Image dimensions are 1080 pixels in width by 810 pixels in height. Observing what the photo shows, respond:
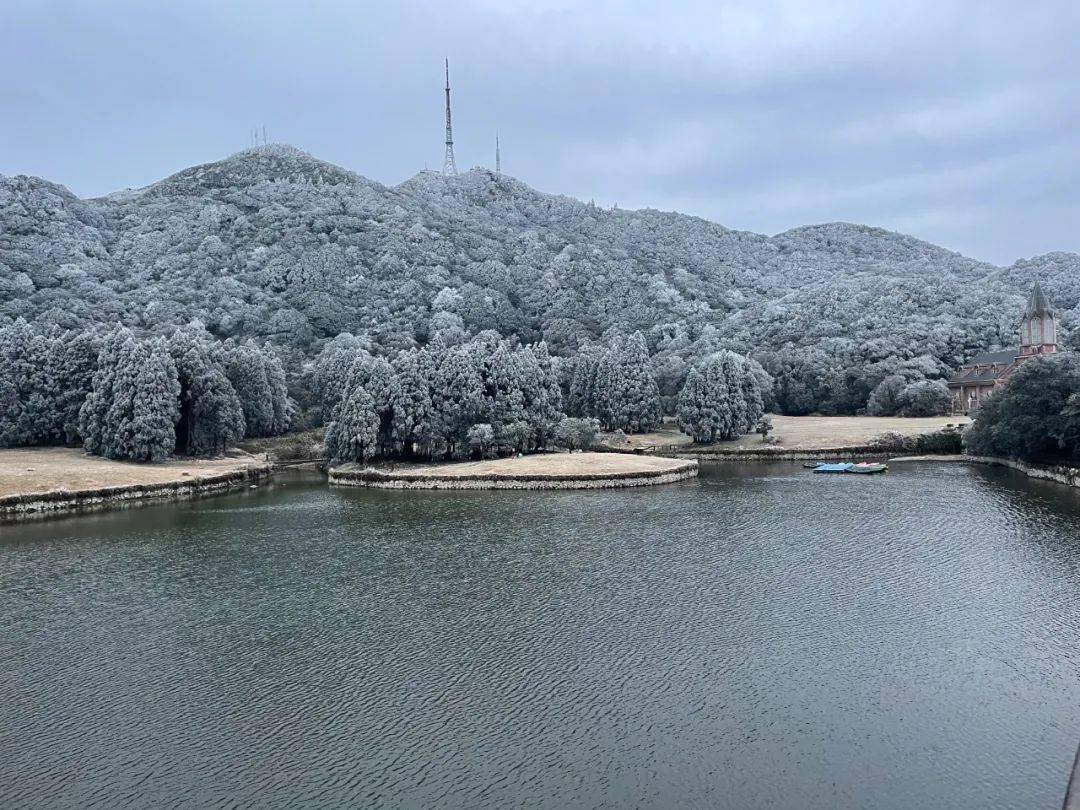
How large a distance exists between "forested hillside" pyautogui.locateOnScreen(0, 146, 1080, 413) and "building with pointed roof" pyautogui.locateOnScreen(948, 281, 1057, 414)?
5.17 metres

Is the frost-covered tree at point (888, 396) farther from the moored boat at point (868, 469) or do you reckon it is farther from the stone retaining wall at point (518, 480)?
the stone retaining wall at point (518, 480)

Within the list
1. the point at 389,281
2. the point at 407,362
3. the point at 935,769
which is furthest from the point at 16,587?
the point at 389,281

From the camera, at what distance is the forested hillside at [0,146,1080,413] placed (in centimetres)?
12481

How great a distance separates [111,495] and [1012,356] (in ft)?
369

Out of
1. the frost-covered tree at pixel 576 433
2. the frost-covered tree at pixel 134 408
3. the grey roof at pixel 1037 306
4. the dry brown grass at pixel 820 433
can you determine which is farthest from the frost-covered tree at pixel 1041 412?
the frost-covered tree at pixel 134 408

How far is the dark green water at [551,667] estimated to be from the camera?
17.1m

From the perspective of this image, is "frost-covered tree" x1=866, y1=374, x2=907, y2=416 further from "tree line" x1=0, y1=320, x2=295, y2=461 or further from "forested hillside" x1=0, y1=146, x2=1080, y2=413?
"tree line" x1=0, y1=320, x2=295, y2=461

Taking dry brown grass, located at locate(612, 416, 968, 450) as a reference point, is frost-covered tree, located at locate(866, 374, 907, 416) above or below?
above

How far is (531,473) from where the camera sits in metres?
65.6

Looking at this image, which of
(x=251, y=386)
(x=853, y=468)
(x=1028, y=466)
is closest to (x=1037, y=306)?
(x=1028, y=466)

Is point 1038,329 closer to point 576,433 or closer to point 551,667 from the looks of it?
point 576,433

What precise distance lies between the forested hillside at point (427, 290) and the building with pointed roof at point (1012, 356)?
517cm

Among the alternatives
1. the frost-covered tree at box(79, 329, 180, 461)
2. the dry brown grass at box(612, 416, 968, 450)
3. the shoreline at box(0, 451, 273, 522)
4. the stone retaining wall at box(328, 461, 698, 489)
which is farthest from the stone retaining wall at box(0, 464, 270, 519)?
the dry brown grass at box(612, 416, 968, 450)

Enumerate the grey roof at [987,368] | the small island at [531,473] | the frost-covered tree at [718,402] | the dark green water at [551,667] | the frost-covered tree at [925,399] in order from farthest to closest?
the grey roof at [987,368] → the frost-covered tree at [925,399] → the frost-covered tree at [718,402] → the small island at [531,473] → the dark green water at [551,667]
